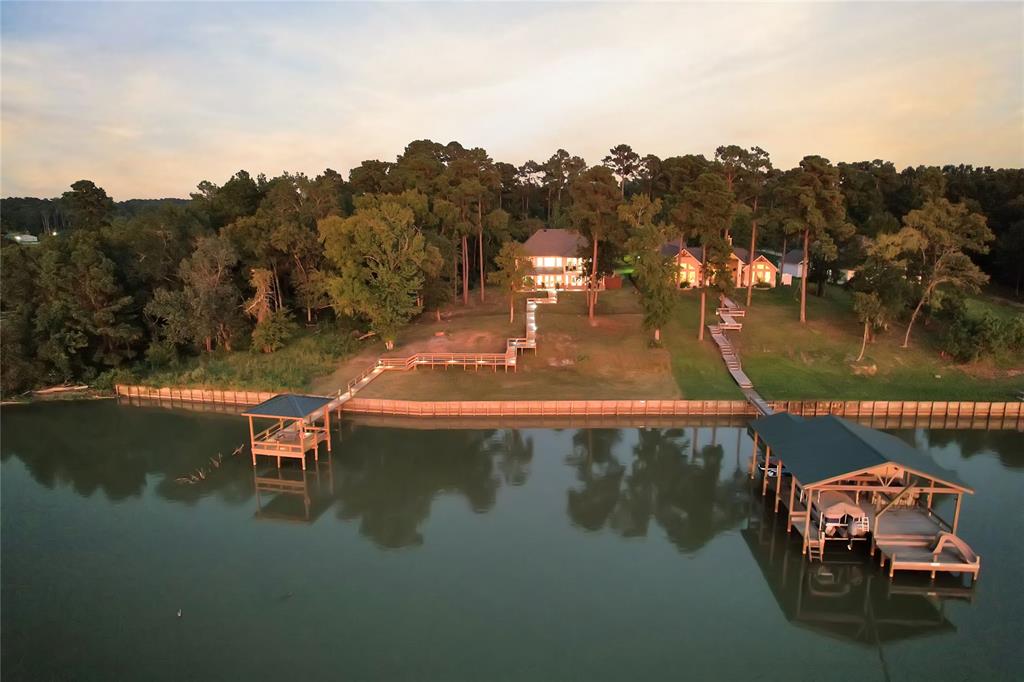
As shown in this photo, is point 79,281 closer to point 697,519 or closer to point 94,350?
point 94,350

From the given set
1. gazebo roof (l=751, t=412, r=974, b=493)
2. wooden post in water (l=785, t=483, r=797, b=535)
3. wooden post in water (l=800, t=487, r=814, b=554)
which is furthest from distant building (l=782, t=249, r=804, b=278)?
wooden post in water (l=800, t=487, r=814, b=554)

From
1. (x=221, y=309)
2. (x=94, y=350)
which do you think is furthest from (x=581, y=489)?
(x=94, y=350)

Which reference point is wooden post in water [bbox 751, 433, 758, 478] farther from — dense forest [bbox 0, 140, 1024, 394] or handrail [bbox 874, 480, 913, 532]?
dense forest [bbox 0, 140, 1024, 394]

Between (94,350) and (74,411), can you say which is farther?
(94,350)

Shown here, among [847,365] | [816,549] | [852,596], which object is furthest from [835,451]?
[847,365]

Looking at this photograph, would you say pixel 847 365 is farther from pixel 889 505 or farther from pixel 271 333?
pixel 271 333

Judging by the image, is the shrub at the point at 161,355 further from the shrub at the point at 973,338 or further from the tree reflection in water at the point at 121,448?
the shrub at the point at 973,338
